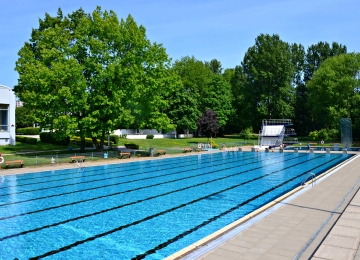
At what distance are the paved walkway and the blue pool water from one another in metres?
1.77

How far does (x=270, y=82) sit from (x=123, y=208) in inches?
1986

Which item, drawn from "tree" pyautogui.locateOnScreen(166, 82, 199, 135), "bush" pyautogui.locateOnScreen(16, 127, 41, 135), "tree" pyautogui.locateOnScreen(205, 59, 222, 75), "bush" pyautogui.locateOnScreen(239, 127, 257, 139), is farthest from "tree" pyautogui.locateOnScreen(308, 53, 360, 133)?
"bush" pyautogui.locateOnScreen(16, 127, 41, 135)

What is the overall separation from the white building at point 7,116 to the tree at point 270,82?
125 ft

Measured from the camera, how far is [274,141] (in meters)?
42.8

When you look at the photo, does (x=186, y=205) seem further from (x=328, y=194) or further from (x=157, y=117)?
(x=157, y=117)

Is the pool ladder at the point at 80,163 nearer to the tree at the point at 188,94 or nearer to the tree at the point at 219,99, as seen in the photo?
the tree at the point at 188,94

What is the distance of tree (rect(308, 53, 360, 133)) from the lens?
49.5 metres

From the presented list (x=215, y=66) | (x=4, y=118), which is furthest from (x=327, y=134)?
(x=4, y=118)

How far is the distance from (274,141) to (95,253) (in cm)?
3772

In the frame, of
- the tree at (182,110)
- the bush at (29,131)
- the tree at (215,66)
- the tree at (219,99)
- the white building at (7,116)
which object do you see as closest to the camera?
the white building at (7,116)

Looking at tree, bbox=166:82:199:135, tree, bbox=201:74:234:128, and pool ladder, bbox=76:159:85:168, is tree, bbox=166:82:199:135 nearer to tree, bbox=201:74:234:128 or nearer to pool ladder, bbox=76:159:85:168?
tree, bbox=201:74:234:128

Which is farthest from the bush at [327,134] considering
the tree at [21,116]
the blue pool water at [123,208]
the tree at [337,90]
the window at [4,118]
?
the tree at [21,116]

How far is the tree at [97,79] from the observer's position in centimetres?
2811

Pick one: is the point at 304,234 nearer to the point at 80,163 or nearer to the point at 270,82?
the point at 80,163
